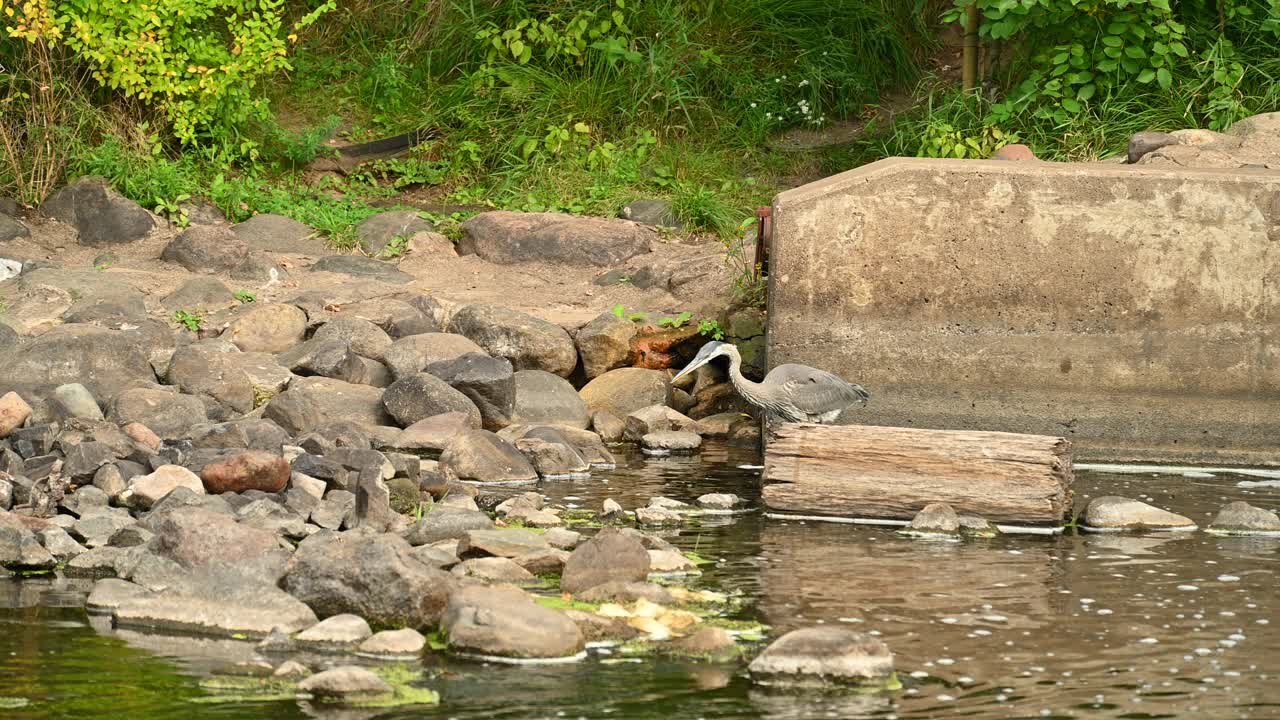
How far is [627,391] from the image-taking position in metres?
9.74

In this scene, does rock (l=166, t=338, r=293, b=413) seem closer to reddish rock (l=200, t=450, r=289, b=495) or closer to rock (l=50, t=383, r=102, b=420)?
rock (l=50, t=383, r=102, b=420)

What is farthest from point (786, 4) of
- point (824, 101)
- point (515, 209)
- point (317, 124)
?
point (317, 124)

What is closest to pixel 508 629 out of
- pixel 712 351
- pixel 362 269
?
pixel 712 351

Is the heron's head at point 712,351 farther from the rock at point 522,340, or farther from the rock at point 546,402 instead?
the rock at point 522,340

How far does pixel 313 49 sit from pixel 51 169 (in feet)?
12.1

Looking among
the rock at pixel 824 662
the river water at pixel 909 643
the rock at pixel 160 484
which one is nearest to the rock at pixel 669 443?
the river water at pixel 909 643

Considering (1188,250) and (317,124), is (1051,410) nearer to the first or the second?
(1188,250)

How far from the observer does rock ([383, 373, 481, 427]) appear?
8695 millimetres

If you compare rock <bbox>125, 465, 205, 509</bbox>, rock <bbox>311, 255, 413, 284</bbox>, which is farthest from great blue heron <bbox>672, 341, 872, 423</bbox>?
rock <bbox>311, 255, 413, 284</bbox>

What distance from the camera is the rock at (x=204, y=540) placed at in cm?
579

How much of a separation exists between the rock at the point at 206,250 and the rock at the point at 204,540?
5316 millimetres

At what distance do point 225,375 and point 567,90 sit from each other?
215 inches

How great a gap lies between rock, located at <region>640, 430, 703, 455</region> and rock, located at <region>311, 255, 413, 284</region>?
278 cm

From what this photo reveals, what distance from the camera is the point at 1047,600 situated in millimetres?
5793
